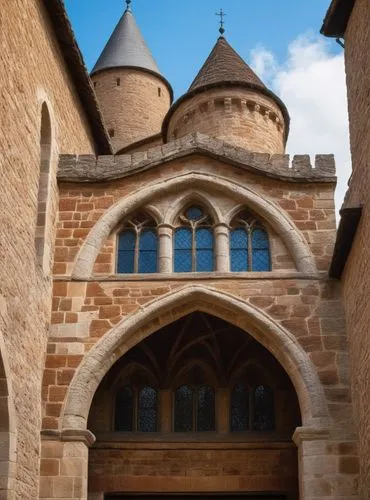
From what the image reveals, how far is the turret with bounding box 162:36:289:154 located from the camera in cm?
1581

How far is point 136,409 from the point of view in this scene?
12234 millimetres

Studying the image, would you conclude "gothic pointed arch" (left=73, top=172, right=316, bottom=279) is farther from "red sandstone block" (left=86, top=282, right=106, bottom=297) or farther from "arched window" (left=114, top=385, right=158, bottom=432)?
"arched window" (left=114, top=385, right=158, bottom=432)

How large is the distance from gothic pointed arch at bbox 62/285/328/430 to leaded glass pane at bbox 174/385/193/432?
1980 mm

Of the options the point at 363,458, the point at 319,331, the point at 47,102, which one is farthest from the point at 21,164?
the point at 363,458

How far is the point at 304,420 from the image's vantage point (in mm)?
9961

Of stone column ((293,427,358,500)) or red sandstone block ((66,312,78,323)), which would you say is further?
red sandstone block ((66,312,78,323))

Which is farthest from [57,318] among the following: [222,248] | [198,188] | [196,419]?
[196,419]

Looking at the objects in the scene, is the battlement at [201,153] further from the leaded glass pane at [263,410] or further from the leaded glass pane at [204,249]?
the leaded glass pane at [263,410]

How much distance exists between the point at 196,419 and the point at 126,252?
273 centimetres

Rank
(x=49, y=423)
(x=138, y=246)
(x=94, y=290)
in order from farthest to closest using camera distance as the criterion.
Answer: (x=138, y=246) → (x=94, y=290) → (x=49, y=423)

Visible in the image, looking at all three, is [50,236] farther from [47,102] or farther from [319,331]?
[319,331]

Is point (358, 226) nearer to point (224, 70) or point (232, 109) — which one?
point (232, 109)

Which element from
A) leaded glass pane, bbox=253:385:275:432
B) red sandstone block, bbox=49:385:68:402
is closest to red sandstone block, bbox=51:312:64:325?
red sandstone block, bbox=49:385:68:402

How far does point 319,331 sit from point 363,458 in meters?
1.72
